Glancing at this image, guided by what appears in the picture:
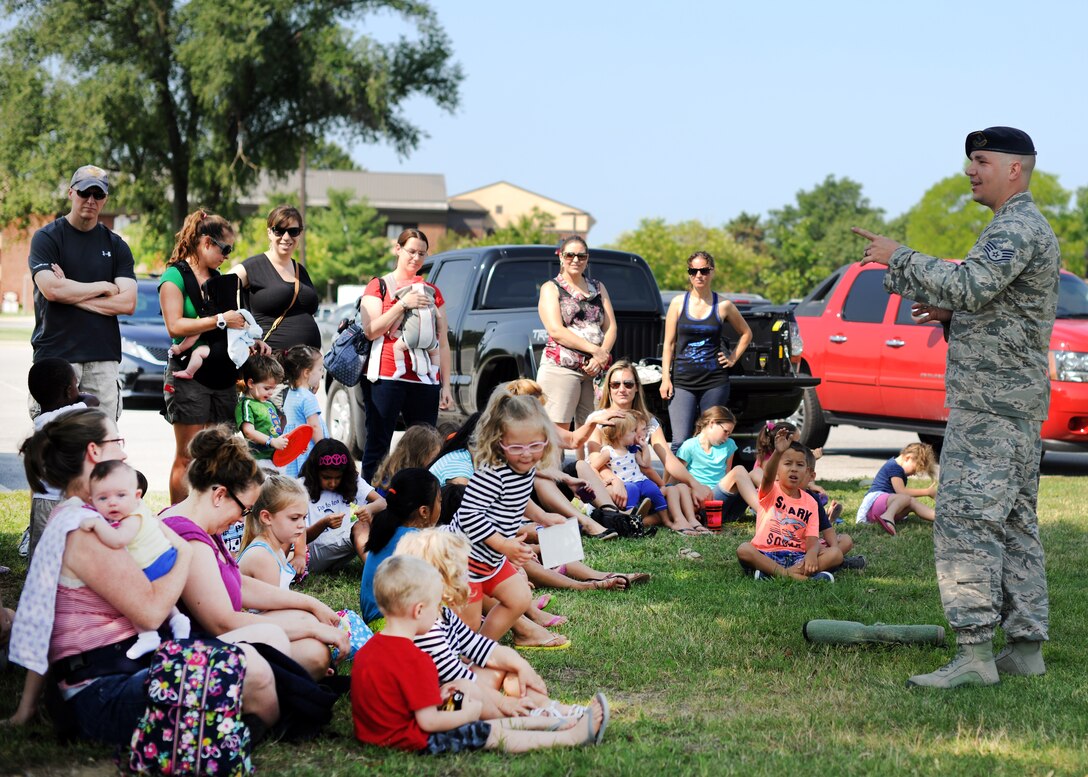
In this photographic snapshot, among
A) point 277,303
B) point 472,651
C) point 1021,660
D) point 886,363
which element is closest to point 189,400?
point 277,303

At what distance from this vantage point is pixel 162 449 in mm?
13453

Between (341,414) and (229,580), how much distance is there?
9117 mm

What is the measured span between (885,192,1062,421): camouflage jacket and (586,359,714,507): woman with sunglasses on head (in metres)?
4.14

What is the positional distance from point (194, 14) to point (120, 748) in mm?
33675

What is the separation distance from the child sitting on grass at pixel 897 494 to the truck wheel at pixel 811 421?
3.95 metres

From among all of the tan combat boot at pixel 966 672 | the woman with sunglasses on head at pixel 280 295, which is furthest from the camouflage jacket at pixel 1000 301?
the woman with sunglasses on head at pixel 280 295

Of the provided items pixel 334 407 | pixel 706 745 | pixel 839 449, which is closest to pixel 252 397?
pixel 706 745

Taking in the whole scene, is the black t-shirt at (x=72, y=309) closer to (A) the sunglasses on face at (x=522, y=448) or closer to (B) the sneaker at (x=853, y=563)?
(A) the sunglasses on face at (x=522, y=448)

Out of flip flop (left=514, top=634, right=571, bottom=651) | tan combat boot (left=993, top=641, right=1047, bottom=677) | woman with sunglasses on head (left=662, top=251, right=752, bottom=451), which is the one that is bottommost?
flip flop (left=514, top=634, right=571, bottom=651)

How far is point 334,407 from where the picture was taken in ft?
46.0

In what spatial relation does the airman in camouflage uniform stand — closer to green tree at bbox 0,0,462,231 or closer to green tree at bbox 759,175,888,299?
green tree at bbox 0,0,462,231

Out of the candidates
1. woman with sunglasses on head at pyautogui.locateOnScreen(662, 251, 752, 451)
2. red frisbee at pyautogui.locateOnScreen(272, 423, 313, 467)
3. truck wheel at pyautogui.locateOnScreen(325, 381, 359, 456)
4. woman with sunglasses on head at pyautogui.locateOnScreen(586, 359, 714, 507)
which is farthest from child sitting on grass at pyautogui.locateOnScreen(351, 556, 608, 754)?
truck wheel at pyautogui.locateOnScreen(325, 381, 359, 456)

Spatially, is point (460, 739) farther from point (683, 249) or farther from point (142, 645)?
point (683, 249)

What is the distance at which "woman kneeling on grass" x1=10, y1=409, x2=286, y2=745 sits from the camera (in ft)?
13.7
